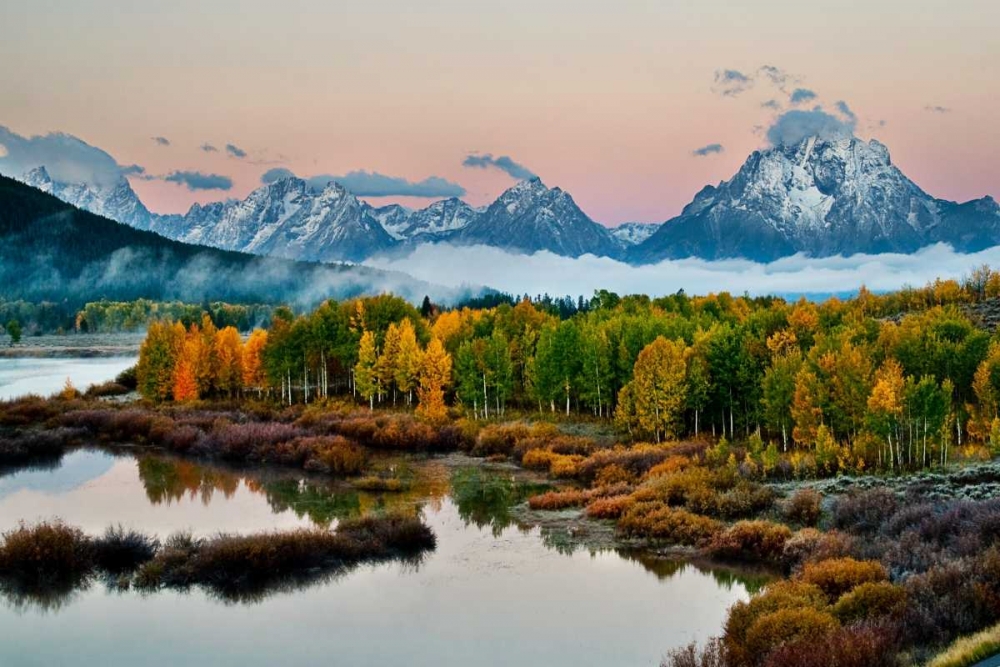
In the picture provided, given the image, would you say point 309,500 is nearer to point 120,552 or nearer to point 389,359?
point 120,552

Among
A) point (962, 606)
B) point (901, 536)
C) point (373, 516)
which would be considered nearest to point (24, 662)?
point (373, 516)

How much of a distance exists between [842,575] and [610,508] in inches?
525

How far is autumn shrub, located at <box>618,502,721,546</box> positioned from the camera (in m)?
31.5

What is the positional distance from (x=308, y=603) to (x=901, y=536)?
1861 cm

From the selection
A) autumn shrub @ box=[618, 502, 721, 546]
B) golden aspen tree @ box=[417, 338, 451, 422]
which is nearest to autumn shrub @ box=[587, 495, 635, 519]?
autumn shrub @ box=[618, 502, 721, 546]

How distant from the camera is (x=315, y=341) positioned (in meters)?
75.4

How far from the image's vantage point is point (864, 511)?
3103 cm

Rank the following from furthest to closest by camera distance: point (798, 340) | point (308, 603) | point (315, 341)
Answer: point (315, 341) → point (798, 340) → point (308, 603)

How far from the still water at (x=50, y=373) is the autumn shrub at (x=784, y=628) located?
2748 inches

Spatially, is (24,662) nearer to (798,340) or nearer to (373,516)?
(373,516)

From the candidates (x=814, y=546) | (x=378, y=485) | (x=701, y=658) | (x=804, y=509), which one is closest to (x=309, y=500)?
(x=378, y=485)

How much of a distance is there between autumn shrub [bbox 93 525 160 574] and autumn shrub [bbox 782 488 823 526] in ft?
77.9

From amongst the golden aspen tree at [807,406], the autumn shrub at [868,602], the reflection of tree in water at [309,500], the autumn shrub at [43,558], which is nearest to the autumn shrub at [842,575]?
the autumn shrub at [868,602]

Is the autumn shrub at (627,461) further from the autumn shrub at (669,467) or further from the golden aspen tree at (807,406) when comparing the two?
the golden aspen tree at (807,406)
